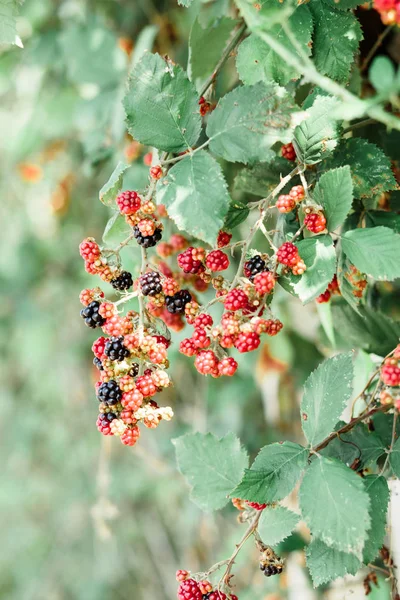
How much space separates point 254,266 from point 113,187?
24cm

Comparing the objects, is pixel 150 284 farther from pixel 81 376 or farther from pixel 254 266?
pixel 81 376

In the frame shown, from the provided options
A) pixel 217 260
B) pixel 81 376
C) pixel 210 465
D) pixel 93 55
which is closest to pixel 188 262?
pixel 217 260

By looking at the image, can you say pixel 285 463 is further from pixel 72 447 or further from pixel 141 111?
pixel 72 447

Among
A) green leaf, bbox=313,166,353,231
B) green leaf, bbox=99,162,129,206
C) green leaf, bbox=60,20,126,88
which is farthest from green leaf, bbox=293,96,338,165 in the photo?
green leaf, bbox=60,20,126,88

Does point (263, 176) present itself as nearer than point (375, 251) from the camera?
No

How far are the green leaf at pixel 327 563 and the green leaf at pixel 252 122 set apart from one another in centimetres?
54

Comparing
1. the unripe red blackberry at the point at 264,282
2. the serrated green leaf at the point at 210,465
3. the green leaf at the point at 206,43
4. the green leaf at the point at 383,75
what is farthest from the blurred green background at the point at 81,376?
the green leaf at the point at 383,75

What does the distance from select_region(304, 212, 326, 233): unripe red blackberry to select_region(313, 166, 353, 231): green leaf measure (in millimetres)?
13

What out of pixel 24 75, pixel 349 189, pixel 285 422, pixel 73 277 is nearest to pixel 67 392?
pixel 73 277

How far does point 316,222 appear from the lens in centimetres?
80

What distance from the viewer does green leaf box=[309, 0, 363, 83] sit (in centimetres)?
84

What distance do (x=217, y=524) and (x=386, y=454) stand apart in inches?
73.4

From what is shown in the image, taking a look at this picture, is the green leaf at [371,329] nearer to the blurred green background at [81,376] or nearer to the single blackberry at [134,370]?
the blurred green background at [81,376]

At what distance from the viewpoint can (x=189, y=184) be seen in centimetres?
79
